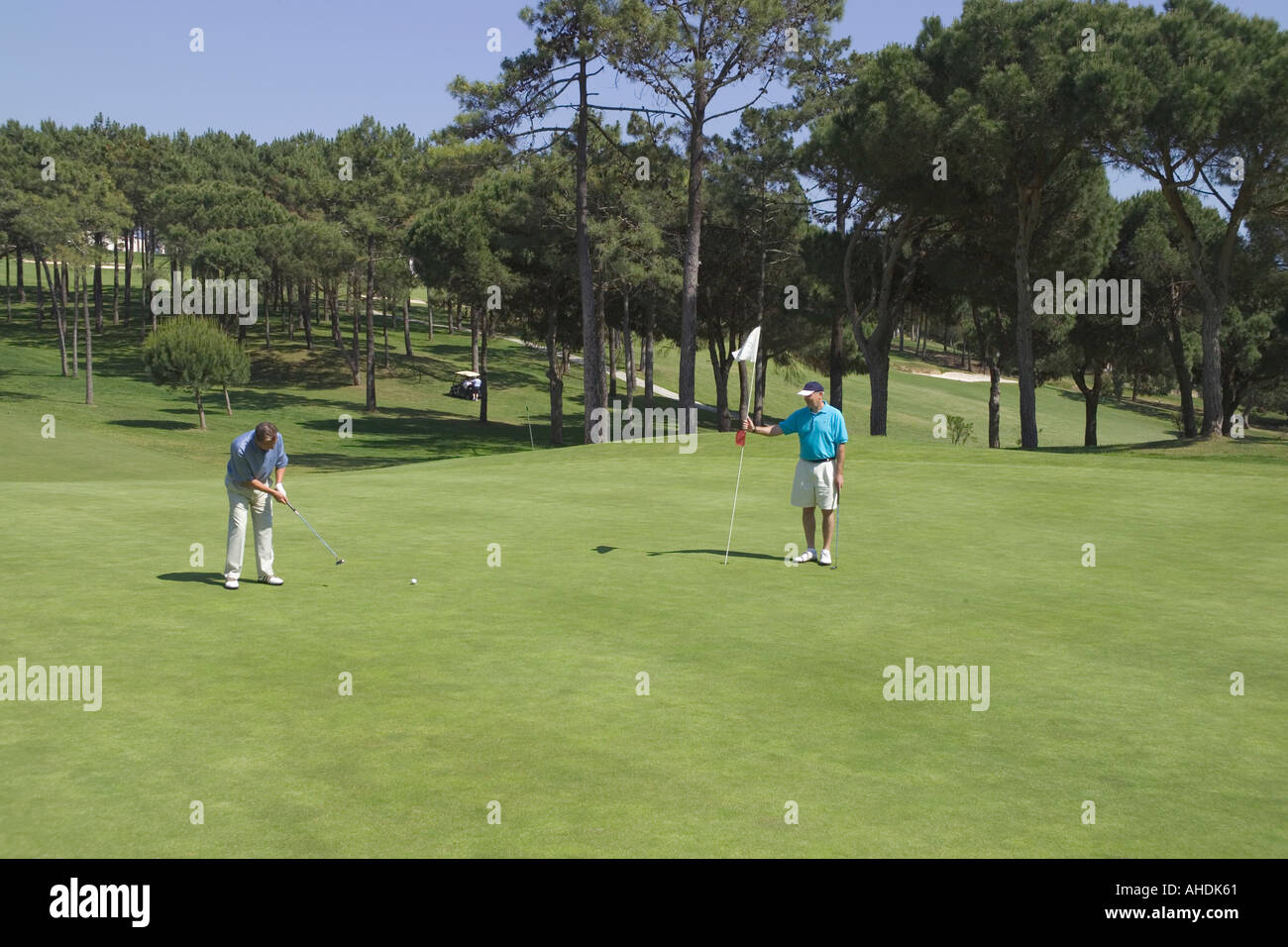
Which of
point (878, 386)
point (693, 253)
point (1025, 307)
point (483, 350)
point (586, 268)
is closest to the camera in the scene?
point (1025, 307)

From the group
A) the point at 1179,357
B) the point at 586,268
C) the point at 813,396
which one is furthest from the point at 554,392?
the point at 813,396

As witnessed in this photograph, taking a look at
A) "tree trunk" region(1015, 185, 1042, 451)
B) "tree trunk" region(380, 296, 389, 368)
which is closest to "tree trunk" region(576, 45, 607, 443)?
"tree trunk" region(1015, 185, 1042, 451)

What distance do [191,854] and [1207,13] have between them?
4769cm

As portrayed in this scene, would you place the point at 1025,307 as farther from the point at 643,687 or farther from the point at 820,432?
the point at 643,687

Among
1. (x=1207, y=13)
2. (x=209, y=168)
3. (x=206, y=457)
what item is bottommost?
(x=206, y=457)

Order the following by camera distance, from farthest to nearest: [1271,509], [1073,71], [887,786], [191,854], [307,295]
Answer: [307,295] → [1073,71] → [1271,509] → [887,786] → [191,854]

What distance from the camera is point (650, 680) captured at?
1065cm

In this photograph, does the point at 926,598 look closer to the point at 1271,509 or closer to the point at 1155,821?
the point at 1155,821

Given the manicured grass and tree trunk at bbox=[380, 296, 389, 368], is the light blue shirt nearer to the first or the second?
the manicured grass

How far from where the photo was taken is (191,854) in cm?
675

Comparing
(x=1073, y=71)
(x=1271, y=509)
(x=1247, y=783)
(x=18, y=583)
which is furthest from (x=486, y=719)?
(x=1073, y=71)

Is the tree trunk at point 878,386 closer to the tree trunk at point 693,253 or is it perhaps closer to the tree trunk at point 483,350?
the tree trunk at point 693,253

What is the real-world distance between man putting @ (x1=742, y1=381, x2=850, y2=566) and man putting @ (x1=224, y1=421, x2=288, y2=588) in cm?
645

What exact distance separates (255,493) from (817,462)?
25.5 ft
